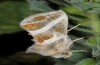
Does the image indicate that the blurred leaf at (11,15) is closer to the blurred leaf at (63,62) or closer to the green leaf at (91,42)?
the blurred leaf at (63,62)

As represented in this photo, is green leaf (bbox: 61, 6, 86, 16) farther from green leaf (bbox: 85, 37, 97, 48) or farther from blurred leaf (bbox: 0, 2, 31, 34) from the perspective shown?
blurred leaf (bbox: 0, 2, 31, 34)

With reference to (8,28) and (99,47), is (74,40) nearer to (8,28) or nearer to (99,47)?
(99,47)

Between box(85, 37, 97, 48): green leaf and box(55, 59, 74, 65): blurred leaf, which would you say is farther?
box(55, 59, 74, 65): blurred leaf

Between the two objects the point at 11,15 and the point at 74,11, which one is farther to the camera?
the point at 11,15

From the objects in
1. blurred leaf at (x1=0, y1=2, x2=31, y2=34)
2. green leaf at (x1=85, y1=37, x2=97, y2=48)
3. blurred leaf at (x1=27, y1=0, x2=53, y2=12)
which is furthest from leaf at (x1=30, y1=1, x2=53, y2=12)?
blurred leaf at (x1=0, y1=2, x2=31, y2=34)

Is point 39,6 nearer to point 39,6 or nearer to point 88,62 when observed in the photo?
point 39,6

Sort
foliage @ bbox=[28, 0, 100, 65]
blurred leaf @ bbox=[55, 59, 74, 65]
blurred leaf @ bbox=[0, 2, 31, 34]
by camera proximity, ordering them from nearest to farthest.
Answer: foliage @ bbox=[28, 0, 100, 65], blurred leaf @ bbox=[55, 59, 74, 65], blurred leaf @ bbox=[0, 2, 31, 34]

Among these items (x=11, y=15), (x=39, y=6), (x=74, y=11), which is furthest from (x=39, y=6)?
(x=11, y=15)

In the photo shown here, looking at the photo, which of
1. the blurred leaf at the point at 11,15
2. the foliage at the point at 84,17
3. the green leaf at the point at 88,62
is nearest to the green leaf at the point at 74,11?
the foliage at the point at 84,17
